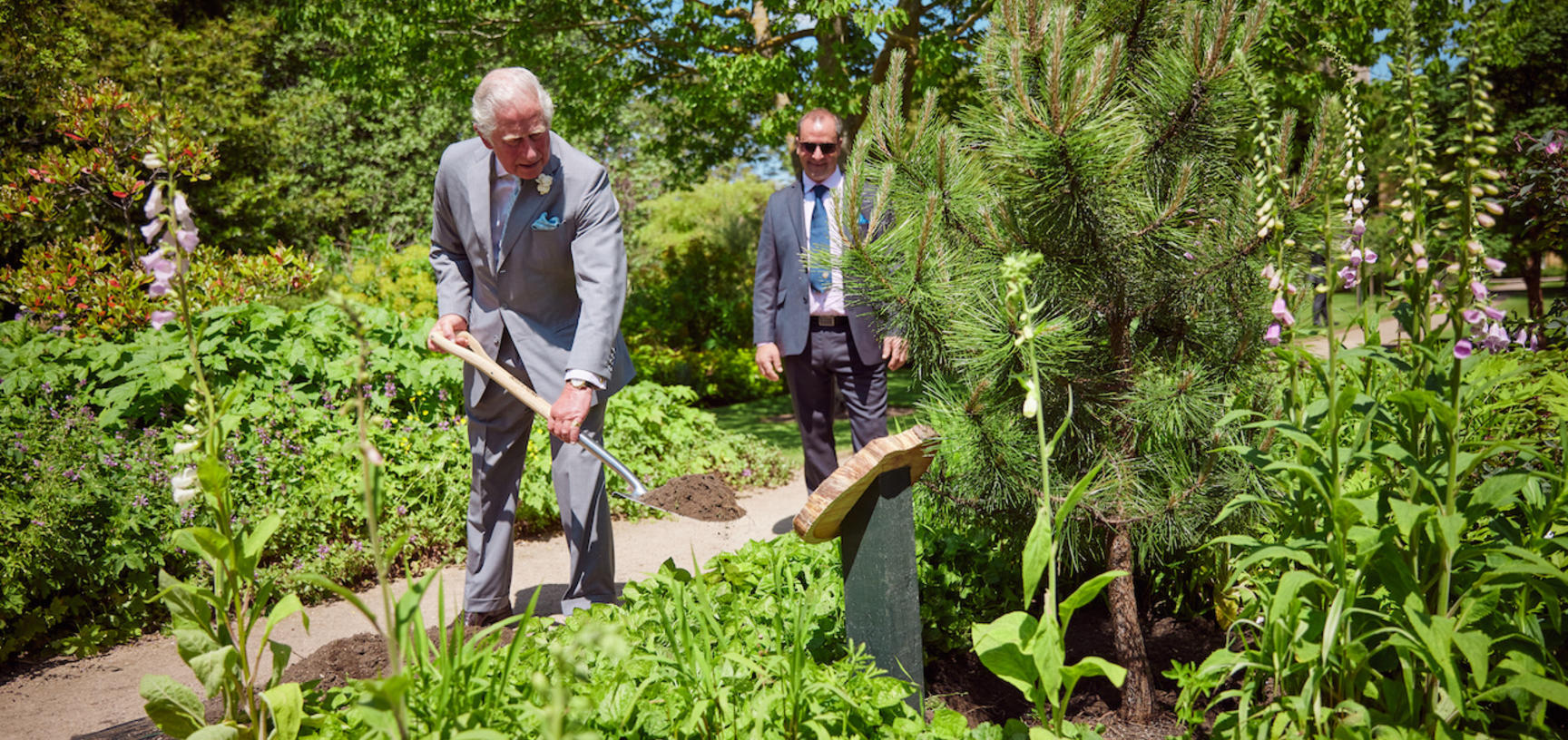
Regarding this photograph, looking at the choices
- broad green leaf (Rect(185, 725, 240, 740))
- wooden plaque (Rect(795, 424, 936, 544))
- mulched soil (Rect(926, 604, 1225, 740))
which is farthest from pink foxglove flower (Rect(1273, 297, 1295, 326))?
broad green leaf (Rect(185, 725, 240, 740))

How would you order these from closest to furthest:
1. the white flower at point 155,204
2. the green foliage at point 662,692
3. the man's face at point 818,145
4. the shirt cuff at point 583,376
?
1. the white flower at point 155,204
2. the green foliage at point 662,692
3. the shirt cuff at point 583,376
4. the man's face at point 818,145

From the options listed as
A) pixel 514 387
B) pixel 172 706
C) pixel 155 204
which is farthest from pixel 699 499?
pixel 155 204

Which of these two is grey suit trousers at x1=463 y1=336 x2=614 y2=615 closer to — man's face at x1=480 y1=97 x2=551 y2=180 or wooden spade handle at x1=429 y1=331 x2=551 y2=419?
wooden spade handle at x1=429 y1=331 x2=551 y2=419

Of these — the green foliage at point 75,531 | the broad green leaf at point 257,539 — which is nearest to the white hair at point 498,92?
the broad green leaf at point 257,539

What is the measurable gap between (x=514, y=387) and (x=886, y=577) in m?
1.40

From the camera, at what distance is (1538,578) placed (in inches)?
67.9

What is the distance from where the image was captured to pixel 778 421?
9094 millimetres

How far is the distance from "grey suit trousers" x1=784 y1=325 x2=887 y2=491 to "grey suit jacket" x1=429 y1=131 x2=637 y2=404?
3.65 feet

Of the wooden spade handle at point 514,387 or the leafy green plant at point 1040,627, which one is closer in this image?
the leafy green plant at point 1040,627

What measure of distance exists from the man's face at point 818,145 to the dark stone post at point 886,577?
7.42 feet

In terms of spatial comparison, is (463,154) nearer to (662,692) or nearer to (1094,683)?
(662,692)

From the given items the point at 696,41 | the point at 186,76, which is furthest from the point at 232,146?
the point at 696,41

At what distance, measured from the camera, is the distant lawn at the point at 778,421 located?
24.8 ft

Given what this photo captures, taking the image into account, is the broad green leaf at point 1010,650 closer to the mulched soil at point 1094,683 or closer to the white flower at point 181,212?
the mulched soil at point 1094,683
